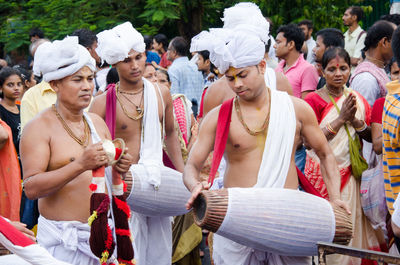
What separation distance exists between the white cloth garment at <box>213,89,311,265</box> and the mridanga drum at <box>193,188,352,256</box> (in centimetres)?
19

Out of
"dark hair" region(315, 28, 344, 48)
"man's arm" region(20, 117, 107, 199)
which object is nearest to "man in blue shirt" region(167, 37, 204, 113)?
"dark hair" region(315, 28, 344, 48)

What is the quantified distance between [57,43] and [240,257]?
193 cm

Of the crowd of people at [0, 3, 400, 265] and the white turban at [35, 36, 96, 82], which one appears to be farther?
the white turban at [35, 36, 96, 82]

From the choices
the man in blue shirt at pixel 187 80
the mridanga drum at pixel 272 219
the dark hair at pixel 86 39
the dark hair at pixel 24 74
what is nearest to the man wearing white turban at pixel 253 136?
the mridanga drum at pixel 272 219

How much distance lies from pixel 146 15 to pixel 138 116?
8.11 meters

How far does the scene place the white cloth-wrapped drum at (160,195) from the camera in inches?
224

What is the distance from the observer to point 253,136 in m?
4.75

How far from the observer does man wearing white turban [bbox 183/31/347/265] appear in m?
4.66

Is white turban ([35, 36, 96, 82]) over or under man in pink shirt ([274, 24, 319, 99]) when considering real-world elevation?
over

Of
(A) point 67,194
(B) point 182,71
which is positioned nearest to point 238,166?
(A) point 67,194

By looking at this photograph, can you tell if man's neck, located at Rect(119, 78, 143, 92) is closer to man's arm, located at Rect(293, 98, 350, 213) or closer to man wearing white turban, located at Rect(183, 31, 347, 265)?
man wearing white turban, located at Rect(183, 31, 347, 265)

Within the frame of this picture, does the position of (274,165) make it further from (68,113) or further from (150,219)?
(150,219)

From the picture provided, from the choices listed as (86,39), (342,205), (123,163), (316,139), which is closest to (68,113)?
(123,163)

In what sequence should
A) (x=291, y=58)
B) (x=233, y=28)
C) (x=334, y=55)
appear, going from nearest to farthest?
(x=233, y=28)
(x=334, y=55)
(x=291, y=58)
